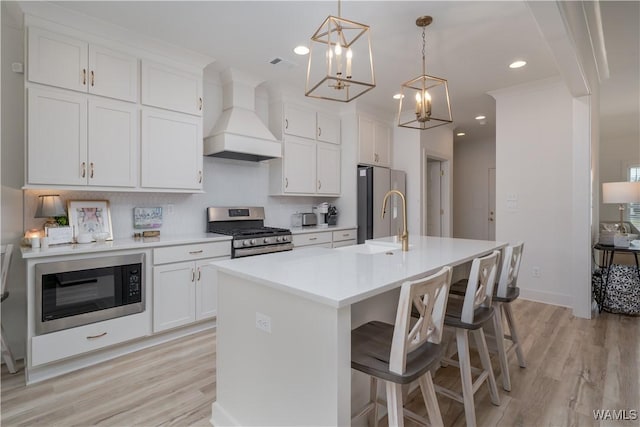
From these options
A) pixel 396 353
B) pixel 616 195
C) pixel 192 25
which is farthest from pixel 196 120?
pixel 616 195

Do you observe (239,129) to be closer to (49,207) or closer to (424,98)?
(49,207)

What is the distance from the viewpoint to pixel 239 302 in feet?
5.43

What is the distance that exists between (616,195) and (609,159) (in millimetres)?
4834

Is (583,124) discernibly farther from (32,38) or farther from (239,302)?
(32,38)

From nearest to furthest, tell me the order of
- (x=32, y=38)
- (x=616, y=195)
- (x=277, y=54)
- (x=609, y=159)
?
(x=32, y=38)
(x=277, y=54)
(x=616, y=195)
(x=609, y=159)

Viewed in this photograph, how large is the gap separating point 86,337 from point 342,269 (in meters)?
2.09

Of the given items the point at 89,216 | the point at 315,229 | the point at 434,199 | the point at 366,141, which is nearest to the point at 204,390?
the point at 89,216

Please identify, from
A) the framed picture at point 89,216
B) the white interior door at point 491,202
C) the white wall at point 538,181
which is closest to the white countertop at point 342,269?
the framed picture at point 89,216

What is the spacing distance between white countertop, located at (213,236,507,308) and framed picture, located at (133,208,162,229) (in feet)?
6.01

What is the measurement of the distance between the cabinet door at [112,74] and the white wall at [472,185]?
21.9 ft

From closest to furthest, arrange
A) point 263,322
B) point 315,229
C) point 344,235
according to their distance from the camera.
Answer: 1. point 263,322
2. point 315,229
3. point 344,235

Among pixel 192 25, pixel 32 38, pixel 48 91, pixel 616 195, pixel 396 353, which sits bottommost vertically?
pixel 396 353

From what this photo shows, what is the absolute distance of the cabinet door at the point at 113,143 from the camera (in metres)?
2.65

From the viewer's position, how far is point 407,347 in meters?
1.27
